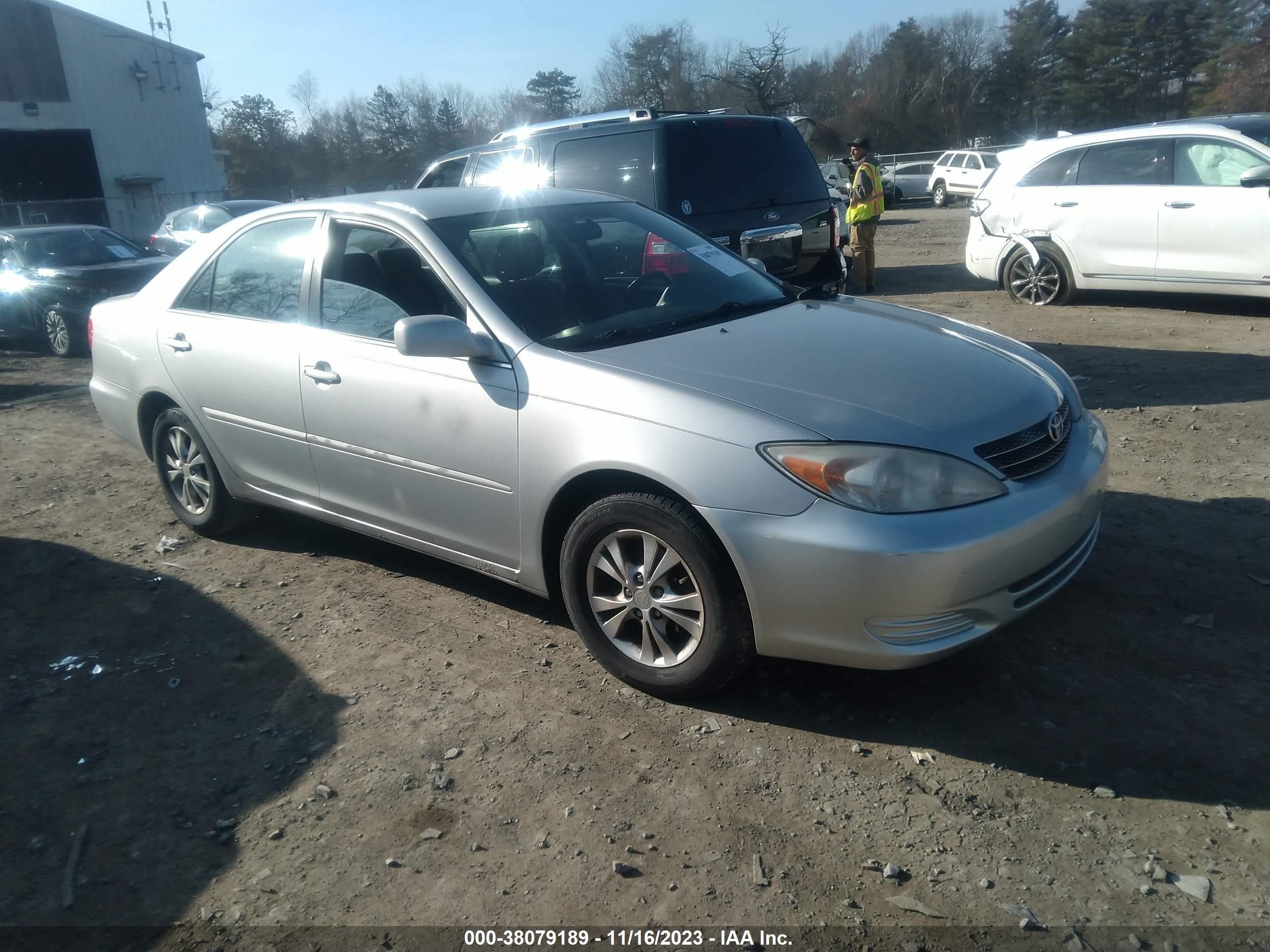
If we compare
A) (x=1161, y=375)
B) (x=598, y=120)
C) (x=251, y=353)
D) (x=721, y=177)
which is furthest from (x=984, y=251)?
(x=251, y=353)

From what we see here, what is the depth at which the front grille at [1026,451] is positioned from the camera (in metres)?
3.19

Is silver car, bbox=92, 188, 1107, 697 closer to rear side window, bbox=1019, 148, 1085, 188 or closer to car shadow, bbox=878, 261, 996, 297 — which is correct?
rear side window, bbox=1019, 148, 1085, 188

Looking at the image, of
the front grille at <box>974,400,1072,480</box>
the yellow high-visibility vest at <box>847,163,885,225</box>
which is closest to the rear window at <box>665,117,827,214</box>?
the yellow high-visibility vest at <box>847,163,885,225</box>

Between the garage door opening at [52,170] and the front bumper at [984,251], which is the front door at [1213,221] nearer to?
the front bumper at [984,251]

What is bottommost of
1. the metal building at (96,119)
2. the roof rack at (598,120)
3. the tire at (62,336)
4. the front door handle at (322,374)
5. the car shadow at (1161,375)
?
the car shadow at (1161,375)

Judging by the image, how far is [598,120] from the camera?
375 inches

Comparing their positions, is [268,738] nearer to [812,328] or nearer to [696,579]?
[696,579]

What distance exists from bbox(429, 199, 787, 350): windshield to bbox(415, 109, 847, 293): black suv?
3.02 meters

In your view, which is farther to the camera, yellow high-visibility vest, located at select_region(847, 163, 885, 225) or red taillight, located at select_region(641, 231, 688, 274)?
yellow high-visibility vest, located at select_region(847, 163, 885, 225)

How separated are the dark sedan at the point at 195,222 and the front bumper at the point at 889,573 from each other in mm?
15936

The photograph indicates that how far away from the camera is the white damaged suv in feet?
28.0

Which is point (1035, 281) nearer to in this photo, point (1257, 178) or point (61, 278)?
point (1257, 178)

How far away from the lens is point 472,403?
12.2 feet

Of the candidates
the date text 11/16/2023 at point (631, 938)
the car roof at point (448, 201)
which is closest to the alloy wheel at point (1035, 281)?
the car roof at point (448, 201)
